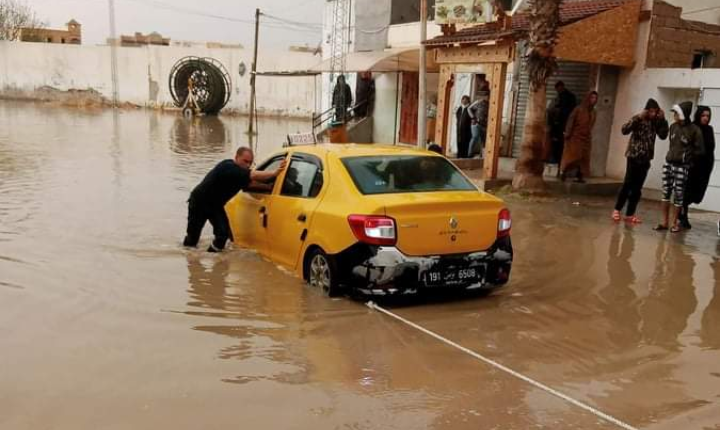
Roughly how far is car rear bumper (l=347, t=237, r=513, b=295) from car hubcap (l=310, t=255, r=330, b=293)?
0.33 metres

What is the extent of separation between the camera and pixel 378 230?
17.7 feet

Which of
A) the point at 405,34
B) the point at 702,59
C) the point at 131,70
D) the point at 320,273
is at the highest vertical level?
the point at 405,34

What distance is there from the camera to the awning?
1859cm

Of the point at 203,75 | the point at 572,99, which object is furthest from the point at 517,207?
the point at 203,75

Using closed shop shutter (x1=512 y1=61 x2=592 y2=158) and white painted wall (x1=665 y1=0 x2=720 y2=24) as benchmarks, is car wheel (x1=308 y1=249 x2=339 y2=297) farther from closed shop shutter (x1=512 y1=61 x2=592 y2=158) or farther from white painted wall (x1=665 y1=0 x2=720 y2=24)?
white painted wall (x1=665 y1=0 x2=720 y2=24)

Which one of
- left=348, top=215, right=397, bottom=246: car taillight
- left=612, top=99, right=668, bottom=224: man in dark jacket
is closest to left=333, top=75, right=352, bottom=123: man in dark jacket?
left=612, top=99, right=668, bottom=224: man in dark jacket

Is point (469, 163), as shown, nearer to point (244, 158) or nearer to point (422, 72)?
point (422, 72)

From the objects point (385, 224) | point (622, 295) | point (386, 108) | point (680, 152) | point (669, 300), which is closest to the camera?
point (385, 224)

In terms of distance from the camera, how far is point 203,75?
41312 millimetres

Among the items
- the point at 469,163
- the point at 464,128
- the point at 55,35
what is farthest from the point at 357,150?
the point at 55,35

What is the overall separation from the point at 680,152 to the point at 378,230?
18.1 feet

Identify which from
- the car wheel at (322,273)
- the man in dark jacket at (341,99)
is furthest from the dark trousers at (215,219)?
the man in dark jacket at (341,99)

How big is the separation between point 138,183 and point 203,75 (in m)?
29.7

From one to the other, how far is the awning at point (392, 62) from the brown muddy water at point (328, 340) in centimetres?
1067
